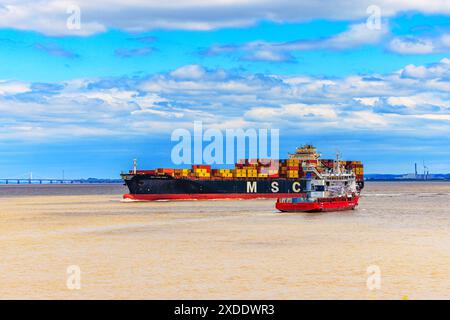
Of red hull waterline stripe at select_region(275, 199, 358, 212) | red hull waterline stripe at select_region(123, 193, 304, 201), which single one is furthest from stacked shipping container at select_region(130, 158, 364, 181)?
red hull waterline stripe at select_region(275, 199, 358, 212)

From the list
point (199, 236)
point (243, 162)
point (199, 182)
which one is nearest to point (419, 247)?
point (199, 236)

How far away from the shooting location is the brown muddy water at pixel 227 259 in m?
30.3

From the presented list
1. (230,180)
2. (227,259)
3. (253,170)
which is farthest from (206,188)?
(227,259)

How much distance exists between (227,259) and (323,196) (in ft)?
151

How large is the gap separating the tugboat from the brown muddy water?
13.1 m

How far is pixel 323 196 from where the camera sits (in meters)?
84.7

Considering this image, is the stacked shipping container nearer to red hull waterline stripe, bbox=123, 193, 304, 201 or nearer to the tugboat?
red hull waterline stripe, bbox=123, 193, 304, 201

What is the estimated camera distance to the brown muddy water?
30.3 metres

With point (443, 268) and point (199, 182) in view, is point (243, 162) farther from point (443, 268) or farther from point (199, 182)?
point (443, 268)

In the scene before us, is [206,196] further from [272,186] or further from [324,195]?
[324,195]

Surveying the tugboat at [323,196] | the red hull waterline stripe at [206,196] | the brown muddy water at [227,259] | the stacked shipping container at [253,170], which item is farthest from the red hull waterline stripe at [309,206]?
the red hull waterline stripe at [206,196]

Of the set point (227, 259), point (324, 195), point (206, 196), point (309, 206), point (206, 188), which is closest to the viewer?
point (227, 259)

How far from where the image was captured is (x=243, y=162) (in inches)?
5512
